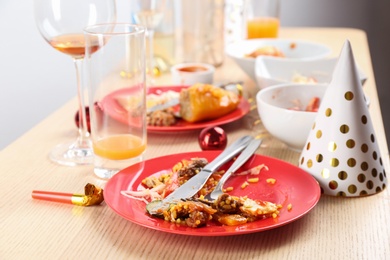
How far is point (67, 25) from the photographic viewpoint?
118 centimetres

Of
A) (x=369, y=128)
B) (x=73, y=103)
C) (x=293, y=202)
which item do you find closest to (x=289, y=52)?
(x=73, y=103)

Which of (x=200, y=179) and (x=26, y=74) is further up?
(x=200, y=179)

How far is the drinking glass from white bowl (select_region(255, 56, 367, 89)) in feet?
1.68

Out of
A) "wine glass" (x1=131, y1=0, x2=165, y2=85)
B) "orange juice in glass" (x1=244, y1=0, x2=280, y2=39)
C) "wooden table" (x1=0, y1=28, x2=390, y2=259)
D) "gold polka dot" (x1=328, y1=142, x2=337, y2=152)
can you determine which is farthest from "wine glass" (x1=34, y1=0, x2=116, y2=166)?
"orange juice in glass" (x1=244, y1=0, x2=280, y2=39)

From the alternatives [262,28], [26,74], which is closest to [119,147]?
[262,28]

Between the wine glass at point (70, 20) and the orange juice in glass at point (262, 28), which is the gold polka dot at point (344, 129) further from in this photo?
the orange juice in glass at point (262, 28)

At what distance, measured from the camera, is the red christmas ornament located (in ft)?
4.00

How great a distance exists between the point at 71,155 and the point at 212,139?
260mm

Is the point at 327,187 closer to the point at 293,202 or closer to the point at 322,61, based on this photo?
the point at 293,202

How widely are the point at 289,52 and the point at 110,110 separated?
94cm

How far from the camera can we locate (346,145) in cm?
104

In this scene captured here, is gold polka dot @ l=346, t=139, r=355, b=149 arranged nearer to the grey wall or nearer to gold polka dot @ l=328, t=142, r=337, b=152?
gold polka dot @ l=328, t=142, r=337, b=152

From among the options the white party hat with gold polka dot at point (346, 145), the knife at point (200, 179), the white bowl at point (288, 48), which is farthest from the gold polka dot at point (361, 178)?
the white bowl at point (288, 48)

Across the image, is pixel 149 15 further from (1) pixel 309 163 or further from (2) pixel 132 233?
(2) pixel 132 233
